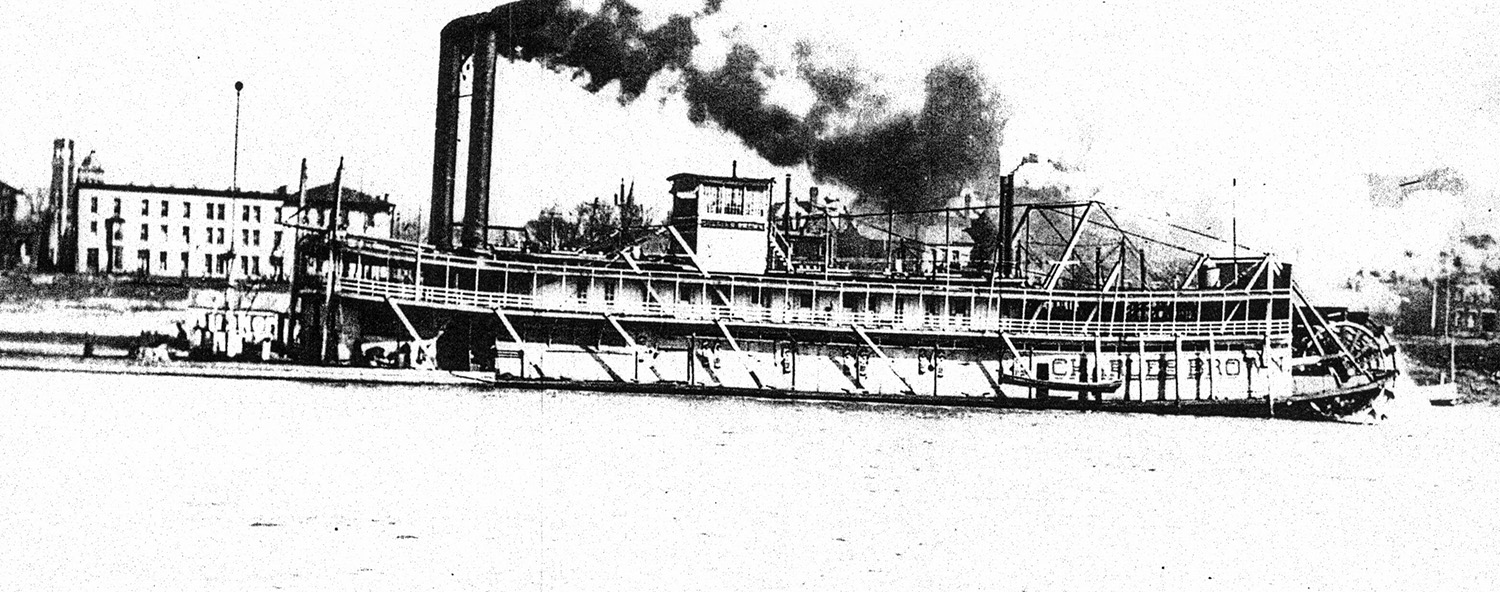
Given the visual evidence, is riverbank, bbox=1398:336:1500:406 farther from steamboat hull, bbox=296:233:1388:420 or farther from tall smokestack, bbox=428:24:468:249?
tall smokestack, bbox=428:24:468:249

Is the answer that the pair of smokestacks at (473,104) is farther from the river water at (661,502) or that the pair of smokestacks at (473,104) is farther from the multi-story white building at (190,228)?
the river water at (661,502)

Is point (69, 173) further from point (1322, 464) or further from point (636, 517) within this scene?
point (1322, 464)

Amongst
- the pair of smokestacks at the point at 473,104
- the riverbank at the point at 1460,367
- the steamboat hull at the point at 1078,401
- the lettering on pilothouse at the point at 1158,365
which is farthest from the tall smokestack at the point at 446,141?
the riverbank at the point at 1460,367

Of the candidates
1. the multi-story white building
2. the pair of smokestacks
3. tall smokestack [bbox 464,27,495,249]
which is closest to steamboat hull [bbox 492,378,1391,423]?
tall smokestack [bbox 464,27,495,249]

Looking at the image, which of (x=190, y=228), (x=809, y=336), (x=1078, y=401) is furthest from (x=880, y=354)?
(x=190, y=228)

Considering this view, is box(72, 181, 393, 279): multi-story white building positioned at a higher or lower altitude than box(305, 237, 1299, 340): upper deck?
higher
